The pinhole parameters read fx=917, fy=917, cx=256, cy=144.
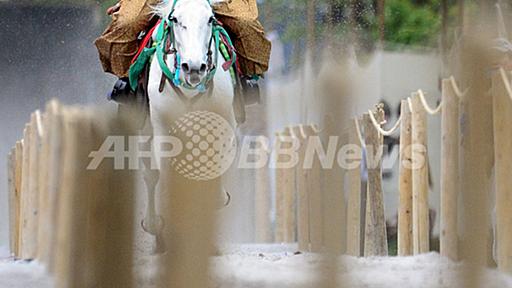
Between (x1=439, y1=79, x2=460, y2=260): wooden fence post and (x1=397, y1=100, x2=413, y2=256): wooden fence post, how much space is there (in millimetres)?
210

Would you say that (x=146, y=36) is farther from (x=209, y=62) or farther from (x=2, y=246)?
(x=2, y=246)

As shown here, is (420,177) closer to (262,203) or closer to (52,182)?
(262,203)

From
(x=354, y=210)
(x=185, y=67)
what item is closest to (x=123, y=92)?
(x=185, y=67)

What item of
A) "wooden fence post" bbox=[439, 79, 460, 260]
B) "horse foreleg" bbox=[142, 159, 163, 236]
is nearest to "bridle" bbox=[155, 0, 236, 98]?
"horse foreleg" bbox=[142, 159, 163, 236]

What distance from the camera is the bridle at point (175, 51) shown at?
6.21 ft

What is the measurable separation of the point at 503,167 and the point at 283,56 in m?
1.47

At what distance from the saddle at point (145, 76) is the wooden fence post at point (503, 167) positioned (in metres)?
0.67

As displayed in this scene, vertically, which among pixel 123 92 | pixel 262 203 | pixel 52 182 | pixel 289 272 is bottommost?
pixel 289 272

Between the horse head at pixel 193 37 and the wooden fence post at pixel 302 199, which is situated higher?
the horse head at pixel 193 37

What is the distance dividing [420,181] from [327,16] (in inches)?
35.0

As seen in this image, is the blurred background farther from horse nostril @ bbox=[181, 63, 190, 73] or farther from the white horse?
horse nostril @ bbox=[181, 63, 190, 73]

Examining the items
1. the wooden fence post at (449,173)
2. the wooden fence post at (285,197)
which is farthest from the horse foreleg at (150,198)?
the wooden fence post at (285,197)

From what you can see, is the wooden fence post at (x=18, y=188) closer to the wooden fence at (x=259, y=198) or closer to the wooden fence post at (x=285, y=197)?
the wooden fence at (x=259, y=198)

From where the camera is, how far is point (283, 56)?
3027 mm
